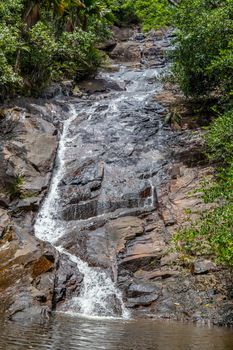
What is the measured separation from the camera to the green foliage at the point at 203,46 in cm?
2167

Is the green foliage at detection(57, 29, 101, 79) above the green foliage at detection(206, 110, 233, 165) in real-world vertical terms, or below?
above

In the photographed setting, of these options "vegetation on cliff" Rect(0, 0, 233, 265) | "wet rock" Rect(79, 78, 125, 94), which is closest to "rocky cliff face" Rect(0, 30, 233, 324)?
"vegetation on cliff" Rect(0, 0, 233, 265)

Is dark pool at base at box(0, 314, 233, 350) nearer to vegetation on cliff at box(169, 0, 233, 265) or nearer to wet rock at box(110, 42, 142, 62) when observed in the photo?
vegetation on cliff at box(169, 0, 233, 265)

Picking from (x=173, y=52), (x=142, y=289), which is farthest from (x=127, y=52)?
(x=142, y=289)

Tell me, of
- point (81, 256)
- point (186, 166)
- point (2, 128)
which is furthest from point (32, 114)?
point (81, 256)

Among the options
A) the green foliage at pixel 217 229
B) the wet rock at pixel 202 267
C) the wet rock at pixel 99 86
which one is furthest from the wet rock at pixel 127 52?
the wet rock at pixel 202 267

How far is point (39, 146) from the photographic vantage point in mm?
21938

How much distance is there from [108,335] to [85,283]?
228 inches

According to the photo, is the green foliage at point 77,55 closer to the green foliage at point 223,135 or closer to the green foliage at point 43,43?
the green foliage at point 43,43

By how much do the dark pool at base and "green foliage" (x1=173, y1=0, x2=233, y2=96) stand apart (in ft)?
42.8

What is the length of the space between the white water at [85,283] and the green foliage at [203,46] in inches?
390

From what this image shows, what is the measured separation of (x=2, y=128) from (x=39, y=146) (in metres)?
2.38

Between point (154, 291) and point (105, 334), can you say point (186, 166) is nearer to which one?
point (154, 291)

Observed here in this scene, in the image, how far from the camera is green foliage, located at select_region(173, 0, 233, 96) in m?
21.7
